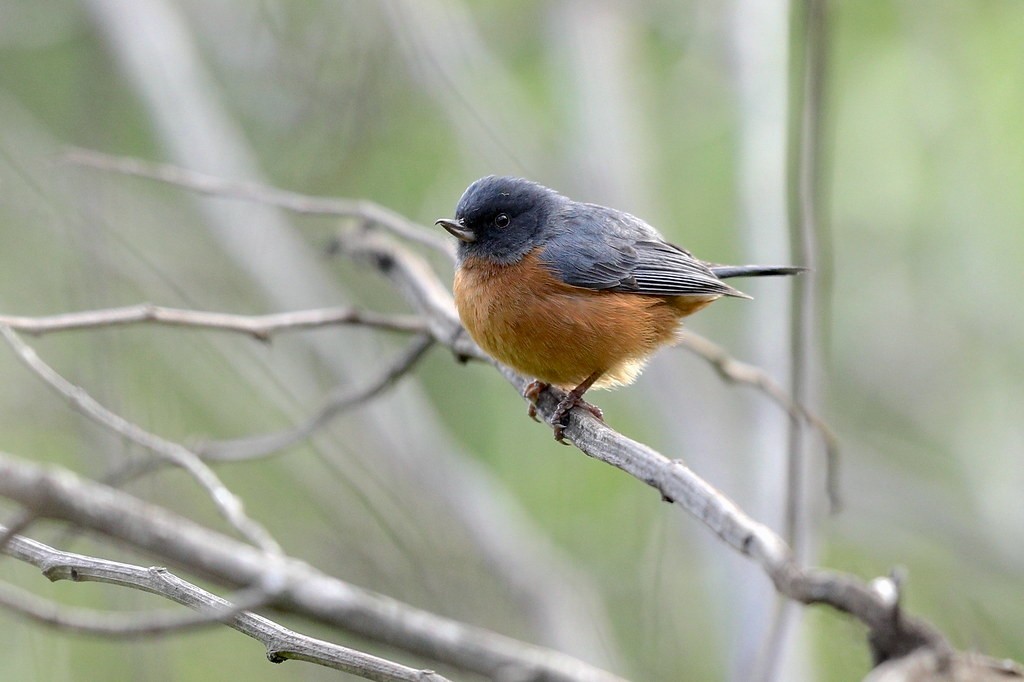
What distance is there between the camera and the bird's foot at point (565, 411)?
173 inches

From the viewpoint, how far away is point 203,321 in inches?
153

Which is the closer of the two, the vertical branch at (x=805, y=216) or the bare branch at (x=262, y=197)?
the vertical branch at (x=805, y=216)

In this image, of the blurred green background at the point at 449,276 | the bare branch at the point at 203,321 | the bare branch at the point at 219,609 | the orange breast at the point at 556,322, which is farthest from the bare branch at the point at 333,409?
the bare branch at the point at 219,609

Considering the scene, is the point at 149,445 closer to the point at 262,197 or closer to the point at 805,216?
the point at 262,197

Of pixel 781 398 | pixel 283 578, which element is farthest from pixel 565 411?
pixel 283 578

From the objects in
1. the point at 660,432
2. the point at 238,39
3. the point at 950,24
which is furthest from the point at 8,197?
the point at 950,24

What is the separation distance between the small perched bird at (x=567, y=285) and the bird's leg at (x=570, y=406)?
0.01 m

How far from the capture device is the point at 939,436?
10.1 metres

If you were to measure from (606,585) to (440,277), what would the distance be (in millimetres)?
3572

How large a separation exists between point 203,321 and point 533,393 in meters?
1.73

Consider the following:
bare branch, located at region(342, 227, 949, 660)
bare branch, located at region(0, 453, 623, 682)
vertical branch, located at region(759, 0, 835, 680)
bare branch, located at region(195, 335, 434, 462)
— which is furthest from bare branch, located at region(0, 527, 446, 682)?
vertical branch, located at region(759, 0, 835, 680)

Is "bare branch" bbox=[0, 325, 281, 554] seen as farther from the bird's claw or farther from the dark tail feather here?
the dark tail feather

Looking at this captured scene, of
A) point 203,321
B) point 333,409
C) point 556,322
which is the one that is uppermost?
point 556,322

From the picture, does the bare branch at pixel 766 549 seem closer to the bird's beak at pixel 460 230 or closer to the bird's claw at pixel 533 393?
the bird's claw at pixel 533 393
